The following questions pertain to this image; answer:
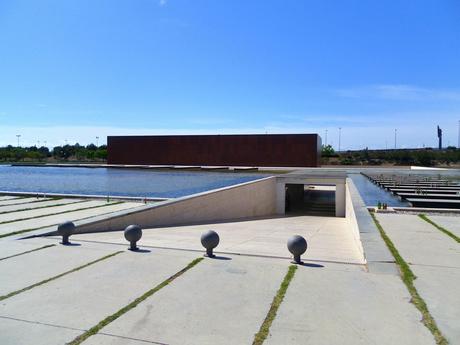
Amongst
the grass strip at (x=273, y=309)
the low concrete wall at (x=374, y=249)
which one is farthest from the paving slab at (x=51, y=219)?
the low concrete wall at (x=374, y=249)

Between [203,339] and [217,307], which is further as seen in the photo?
[217,307]

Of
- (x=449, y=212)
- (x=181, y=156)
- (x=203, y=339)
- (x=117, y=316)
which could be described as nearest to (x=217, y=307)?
(x=203, y=339)

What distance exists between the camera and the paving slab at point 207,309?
3.32 m

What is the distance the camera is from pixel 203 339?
3.25m

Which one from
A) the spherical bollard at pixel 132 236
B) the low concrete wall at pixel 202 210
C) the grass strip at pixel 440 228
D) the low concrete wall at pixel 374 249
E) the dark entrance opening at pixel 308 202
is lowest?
the dark entrance opening at pixel 308 202

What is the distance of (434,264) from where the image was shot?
532cm

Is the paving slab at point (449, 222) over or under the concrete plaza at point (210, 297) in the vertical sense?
over

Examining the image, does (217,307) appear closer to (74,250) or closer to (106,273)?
(106,273)

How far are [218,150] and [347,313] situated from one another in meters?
45.7

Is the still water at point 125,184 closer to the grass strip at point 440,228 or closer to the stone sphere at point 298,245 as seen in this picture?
the grass strip at point 440,228

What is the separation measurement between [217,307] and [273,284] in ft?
2.95

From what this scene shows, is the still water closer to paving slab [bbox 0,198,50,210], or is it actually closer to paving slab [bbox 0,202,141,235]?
paving slab [bbox 0,198,50,210]

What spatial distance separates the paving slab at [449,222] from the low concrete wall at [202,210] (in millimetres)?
6703

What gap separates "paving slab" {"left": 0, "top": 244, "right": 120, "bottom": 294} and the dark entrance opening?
17716 mm
